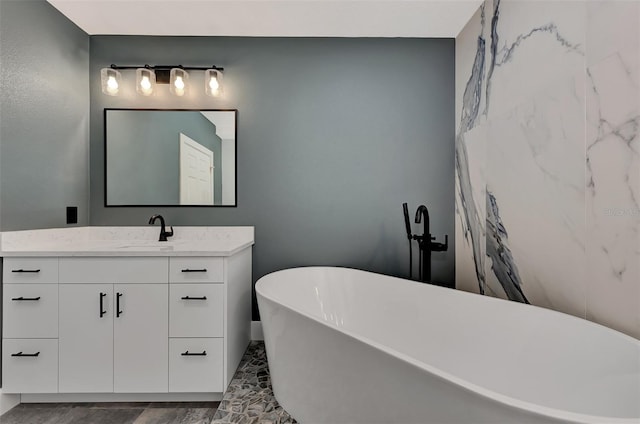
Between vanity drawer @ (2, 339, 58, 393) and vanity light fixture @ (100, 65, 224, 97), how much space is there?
173 centimetres

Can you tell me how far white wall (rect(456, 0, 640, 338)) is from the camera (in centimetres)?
120

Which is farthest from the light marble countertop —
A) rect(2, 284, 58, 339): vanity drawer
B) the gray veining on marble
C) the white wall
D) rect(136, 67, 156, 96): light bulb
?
the white wall

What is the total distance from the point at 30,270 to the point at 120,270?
1.55 ft

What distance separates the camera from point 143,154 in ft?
8.32

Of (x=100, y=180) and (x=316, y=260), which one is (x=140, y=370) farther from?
(x=100, y=180)

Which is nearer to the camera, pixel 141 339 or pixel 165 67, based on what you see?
pixel 141 339

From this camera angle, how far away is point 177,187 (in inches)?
99.8

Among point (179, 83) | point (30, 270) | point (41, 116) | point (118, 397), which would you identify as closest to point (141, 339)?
point (118, 397)

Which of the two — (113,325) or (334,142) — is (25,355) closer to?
(113,325)

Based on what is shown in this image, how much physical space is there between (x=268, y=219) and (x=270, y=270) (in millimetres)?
399

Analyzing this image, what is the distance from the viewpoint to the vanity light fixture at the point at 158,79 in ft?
8.02

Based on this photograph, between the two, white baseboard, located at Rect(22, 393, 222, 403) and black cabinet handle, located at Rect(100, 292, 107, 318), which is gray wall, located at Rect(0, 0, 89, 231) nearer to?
black cabinet handle, located at Rect(100, 292, 107, 318)

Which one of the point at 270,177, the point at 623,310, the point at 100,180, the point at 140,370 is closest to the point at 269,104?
the point at 270,177

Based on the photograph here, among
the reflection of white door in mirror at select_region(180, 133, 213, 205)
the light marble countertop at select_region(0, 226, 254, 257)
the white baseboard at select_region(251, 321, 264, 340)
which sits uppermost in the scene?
the reflection of white door in mirror at select_region(180, 133, 213, 205)
